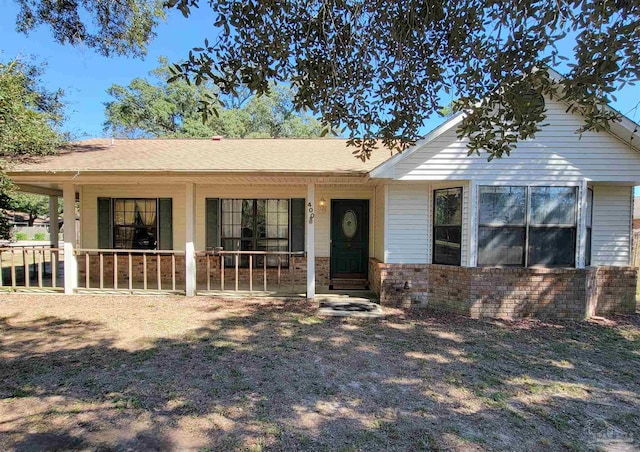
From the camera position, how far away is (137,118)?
2420cm

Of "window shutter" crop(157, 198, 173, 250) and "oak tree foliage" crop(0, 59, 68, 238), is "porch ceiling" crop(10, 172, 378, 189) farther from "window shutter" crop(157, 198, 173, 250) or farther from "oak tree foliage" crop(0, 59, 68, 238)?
"window shutter" crop(157, 198, 173, 250)

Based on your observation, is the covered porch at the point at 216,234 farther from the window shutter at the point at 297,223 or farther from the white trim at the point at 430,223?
the white trim at the point at 430,223

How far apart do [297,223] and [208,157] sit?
2722mm

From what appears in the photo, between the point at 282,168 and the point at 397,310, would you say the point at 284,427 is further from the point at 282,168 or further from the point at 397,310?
the point at 282,168

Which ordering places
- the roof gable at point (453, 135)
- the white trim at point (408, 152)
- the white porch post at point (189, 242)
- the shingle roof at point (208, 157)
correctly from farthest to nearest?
the white porch post at point (189, 242), the shingle roof at point (208, 157), the white trim at point (408, 152), the roof gable at point (453, 135)

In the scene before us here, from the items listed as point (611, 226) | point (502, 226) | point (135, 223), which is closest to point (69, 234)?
point (135, 223)

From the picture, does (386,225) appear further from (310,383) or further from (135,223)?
(135,223)

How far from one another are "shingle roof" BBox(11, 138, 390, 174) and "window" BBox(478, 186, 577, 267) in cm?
256

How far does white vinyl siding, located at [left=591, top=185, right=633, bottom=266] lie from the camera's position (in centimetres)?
686

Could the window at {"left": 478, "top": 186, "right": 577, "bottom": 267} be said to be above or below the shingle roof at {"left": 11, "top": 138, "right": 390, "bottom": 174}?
below

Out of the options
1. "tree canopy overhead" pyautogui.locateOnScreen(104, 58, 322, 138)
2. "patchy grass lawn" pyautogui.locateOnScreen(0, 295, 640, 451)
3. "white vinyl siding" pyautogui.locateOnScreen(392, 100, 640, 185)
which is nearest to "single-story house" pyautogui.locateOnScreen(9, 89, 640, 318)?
"white vinyl siding" pyautogui.locateOnScreen(392, 100, 640, 185)

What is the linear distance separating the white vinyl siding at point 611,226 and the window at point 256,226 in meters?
6.80

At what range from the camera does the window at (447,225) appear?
21.9ft

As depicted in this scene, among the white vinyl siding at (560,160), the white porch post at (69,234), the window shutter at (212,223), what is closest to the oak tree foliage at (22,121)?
the white porch post at (69,234)
